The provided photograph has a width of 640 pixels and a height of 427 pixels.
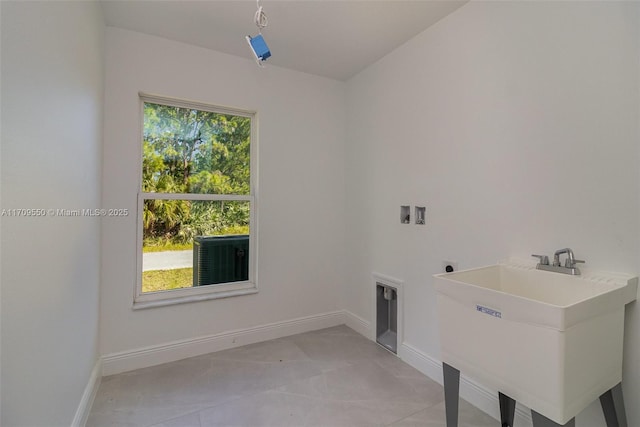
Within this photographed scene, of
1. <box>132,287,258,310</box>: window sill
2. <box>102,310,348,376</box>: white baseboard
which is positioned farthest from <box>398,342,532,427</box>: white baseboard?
<box>132,287,258,310</box>: window sill

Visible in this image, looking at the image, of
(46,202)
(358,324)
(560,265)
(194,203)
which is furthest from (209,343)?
(560,265)

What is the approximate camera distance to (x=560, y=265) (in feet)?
4.83

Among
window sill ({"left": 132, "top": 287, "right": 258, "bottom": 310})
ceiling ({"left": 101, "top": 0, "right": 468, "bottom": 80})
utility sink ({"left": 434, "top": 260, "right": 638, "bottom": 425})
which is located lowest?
window sill ({"left": 132, "top": 287, "right": 258, "bottom": 310})

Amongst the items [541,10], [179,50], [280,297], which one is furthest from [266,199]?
[541,10]

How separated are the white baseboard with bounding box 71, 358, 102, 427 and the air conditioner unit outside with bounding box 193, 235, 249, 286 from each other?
0.84m

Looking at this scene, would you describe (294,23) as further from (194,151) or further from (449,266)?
(449,266)

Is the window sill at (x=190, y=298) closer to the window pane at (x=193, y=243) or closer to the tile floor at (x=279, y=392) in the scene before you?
the window pane at (x=193, y=243)

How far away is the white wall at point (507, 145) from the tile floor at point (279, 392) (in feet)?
1.30

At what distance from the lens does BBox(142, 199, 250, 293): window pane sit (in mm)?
2463

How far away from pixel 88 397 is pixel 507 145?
9.33ft

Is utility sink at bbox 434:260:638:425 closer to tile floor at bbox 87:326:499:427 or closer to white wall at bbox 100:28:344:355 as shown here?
tile floor at bbox 87:326:499:427

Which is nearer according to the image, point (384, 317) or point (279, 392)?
point (279, 392)

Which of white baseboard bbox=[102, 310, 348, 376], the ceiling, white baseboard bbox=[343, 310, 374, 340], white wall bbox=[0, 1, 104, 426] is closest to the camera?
white wall bbox=[0, 1, 104, 426]

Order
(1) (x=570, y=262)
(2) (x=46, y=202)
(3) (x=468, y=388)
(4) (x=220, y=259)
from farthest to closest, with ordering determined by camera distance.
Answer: (4) (x=220, y=259) < (3) (x=468, y=388) < (1) (x=570, y=262) < (2) (x=46, y=202)
